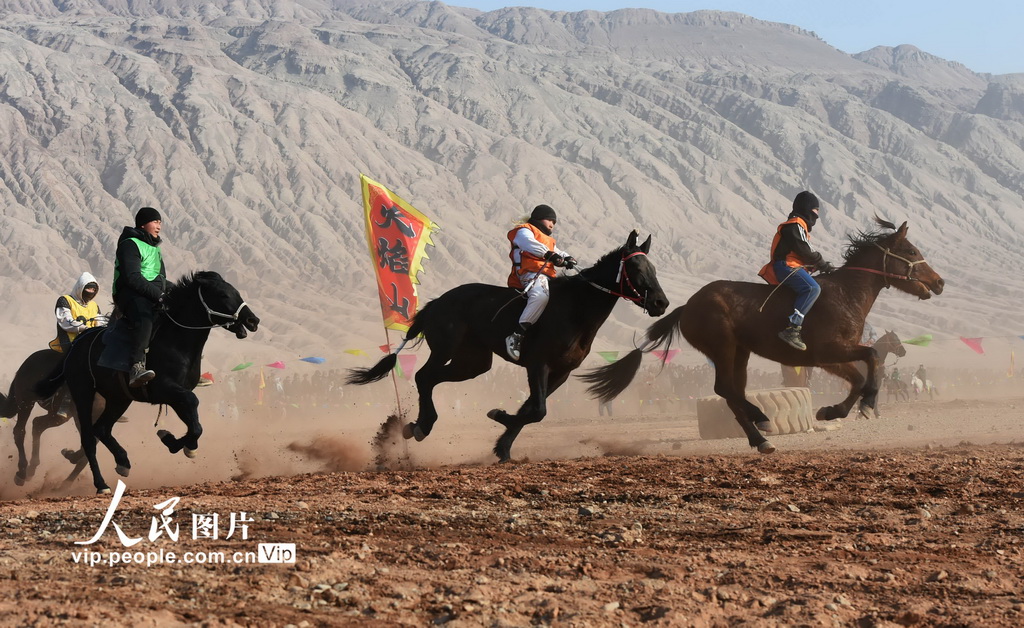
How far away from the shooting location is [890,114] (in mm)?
107625

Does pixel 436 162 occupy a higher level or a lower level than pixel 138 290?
higher

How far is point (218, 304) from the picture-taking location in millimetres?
9562

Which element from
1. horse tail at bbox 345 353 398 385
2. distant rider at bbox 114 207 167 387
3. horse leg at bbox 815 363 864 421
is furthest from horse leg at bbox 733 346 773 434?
distant rider at bbox 114 207 167 387

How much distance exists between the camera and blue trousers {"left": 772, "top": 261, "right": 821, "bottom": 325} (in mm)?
11469

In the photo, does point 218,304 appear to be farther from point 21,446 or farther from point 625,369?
point 625,369

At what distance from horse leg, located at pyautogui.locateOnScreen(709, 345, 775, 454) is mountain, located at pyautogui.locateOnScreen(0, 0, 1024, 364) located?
155 feet

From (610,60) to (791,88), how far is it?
18.8 meters

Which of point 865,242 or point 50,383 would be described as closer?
point 50,383

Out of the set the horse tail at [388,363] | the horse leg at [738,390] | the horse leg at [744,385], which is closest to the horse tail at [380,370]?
the horse tail at [388,363]

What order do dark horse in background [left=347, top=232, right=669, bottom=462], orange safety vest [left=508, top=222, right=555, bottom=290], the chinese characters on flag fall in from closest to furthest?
dark horse in background [left=347, top=232, right=669, bottom=462]
orange safety vest [left=508, top=222, right=555, bottom=290]
the chinese characters on flag

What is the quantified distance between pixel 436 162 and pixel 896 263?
73.4 metres

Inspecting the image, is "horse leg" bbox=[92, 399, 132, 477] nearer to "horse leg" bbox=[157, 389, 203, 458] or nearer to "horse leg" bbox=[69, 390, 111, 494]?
"horse leg" bbox=[69, 390, 111, 494]

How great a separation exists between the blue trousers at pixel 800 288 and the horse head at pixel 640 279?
1891 mm

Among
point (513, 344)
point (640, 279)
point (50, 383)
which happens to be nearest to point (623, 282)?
point (640, 279)
